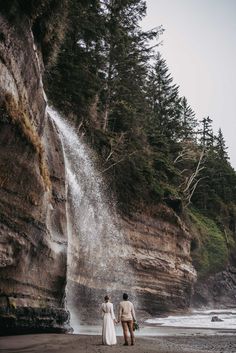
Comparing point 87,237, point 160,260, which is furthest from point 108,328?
point 160,260

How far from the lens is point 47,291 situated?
42.0 feet

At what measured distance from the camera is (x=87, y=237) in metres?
20.6

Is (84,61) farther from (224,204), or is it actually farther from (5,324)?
(224,204)

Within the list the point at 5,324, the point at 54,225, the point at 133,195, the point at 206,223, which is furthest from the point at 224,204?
the point at 5,324

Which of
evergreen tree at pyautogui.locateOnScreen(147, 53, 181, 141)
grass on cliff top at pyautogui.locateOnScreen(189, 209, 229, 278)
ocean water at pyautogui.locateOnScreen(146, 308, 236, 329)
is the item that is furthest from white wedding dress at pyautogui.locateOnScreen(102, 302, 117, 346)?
evergreen tree at pyautogui.locateOnScreen(147, 53, 181, 141)

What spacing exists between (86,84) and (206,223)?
81.0ft

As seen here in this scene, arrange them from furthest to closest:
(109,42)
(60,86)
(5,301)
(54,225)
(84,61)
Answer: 1. (109,42)
2. (84,61)
3. (60,86)
4. (54,225)
5. (5,301)

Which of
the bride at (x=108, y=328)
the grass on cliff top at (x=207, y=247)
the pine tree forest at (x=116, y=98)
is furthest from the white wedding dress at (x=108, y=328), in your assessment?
the grass on cliff top at (x=207, y=247)

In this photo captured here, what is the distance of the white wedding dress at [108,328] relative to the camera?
10.5m

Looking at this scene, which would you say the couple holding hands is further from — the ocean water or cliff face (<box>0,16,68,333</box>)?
the ocean water

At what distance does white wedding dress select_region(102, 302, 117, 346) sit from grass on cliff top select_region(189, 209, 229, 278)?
1023 inches

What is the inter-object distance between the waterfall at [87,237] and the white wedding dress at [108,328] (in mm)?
7125

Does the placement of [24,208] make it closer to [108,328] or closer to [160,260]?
[108,328]

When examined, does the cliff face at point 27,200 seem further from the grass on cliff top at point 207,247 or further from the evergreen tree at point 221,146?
the evergreen tree at point 221,146
